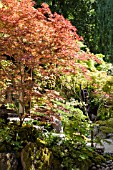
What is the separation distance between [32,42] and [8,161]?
1762 millimetres

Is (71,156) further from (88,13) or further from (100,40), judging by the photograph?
(88,13)

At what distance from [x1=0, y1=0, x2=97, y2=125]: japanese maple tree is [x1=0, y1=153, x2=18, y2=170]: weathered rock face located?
0.93 metres

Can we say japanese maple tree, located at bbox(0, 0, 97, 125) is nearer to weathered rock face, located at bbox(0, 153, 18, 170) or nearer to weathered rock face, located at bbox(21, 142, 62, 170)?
weathered rock face, located at bbox(21, 142, 62, 170)

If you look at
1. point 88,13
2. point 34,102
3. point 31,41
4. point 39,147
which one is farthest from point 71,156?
point 88,13

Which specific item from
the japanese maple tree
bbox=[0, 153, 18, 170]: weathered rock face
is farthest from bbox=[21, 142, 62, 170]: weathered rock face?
the japanese maple tree

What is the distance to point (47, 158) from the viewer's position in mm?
4383

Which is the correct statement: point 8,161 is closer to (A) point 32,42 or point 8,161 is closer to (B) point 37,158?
(B) point 37,158

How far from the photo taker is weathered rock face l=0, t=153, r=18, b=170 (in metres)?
4.14

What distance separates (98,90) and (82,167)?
1.79m

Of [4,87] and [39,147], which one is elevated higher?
[4,87]

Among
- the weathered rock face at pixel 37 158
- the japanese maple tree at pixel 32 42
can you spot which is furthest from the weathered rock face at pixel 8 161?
the japanese maple tree at pixel 32 42

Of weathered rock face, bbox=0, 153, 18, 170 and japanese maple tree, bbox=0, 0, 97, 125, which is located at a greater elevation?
japanese maple tree, bbox=0, 0, 97, 125

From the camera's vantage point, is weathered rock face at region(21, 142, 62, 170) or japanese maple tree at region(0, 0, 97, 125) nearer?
weathered rock face at region(21, 142, 62, 170)

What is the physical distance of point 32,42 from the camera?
4430mm
